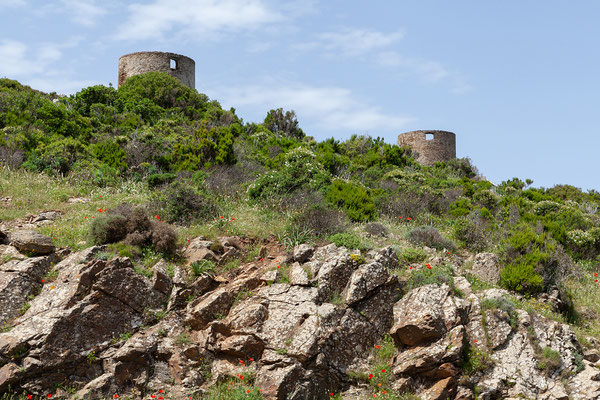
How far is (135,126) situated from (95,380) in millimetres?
16513

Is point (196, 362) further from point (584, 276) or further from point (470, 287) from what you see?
point (584, 276)

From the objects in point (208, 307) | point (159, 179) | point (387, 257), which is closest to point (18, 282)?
point (208, 307)

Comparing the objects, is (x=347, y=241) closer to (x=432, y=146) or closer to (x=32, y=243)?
(x=32, y=243)

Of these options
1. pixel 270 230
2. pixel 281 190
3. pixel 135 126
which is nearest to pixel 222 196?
pixel 281 190

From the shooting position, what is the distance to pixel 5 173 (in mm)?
15750

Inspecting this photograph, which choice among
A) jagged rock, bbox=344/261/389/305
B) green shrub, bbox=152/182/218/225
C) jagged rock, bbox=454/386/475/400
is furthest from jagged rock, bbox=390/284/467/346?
green shrub, bbox=152/182/218/225

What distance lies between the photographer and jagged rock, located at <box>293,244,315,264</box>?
37.4ft

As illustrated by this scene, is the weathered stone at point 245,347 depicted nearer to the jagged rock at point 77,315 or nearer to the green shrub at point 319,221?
the jagged rock at point 77,315

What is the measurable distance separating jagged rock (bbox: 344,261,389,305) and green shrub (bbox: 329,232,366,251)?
2.70 feet

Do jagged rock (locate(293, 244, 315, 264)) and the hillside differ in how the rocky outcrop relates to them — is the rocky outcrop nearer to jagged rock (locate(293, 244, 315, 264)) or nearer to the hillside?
the hillside

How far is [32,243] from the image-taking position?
35.5 feet

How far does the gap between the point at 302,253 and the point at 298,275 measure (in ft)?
2.41

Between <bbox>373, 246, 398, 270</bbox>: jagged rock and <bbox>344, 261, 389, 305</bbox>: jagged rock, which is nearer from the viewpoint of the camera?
<bbox>344, 261, 389, 305</bbox>: jagged rock

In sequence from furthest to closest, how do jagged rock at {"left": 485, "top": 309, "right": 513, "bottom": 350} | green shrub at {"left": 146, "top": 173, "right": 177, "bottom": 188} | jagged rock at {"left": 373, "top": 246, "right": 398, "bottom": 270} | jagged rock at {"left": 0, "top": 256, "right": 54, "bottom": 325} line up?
green shrub at {"left": 146, "top": 173, "right": 177, "bottom": 188} < jagged rock at {"left": 373, "top": 246, "right": 398, "bottom": 270} < jagged rock at {"left": 485, "top": 309, "right": 513, "bottom": 350} < jagged rock at {"left": 0, "top": 256, "right": 54, "bottom": 325}
